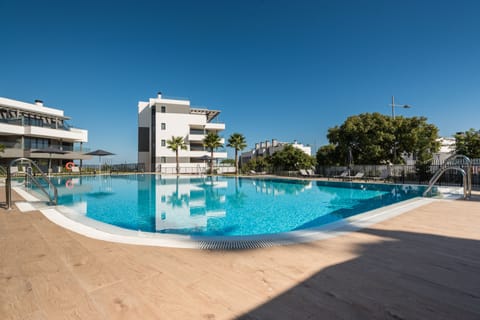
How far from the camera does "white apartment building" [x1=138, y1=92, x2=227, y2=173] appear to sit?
102 ft

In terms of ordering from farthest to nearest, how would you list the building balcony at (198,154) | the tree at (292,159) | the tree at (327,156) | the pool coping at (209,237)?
the building balcony at (198,154), the tree at (292,159), the tree at (327,156), the pool coping at (209,237)

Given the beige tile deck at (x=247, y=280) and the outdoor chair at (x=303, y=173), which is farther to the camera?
the outdoor chair at (x=303, y=173)

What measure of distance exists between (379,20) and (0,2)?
2163 cm

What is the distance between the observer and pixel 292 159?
25.0m

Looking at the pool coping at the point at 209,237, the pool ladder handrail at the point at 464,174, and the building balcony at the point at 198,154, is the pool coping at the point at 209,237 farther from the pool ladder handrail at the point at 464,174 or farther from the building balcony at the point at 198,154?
the building balcony at the point at 198,154

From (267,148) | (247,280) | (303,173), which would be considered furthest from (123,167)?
(247,280)

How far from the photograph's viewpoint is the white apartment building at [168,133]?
102ft

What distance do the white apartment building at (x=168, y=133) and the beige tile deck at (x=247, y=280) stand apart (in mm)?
27696

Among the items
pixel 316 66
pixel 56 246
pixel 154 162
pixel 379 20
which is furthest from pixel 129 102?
pixel 56 246

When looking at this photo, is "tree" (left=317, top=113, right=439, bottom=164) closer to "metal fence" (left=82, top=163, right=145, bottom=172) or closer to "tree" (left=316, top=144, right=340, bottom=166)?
"tree" (left=316, top=144, right=340, bottom=166)

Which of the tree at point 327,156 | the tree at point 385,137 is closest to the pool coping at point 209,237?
the tree at point 385,137

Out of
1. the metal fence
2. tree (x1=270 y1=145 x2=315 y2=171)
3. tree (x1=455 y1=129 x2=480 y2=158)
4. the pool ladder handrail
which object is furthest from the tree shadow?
the metal fence

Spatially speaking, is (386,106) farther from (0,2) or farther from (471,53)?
(0,2)

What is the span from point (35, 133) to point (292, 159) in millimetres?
30189
